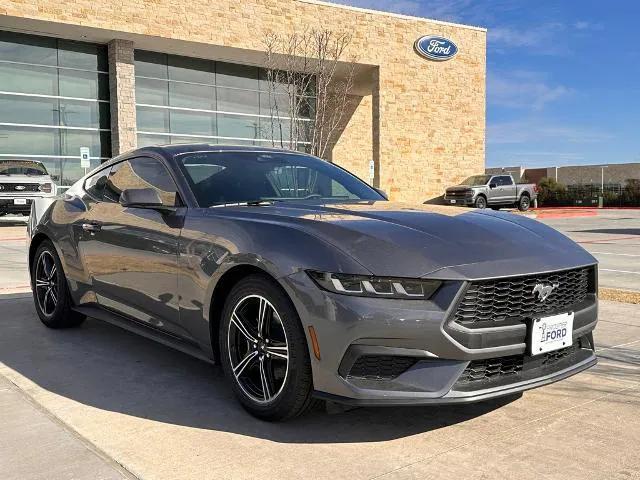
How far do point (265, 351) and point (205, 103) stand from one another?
1034 inches

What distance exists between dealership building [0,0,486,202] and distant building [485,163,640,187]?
13125 mm

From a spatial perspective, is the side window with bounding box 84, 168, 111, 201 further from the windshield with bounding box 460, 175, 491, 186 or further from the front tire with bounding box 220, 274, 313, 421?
the windshield with bounding box 460, 175, 491, 186

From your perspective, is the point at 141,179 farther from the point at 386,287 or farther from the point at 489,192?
the point at 489,192

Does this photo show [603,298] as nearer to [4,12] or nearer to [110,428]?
[110,428]

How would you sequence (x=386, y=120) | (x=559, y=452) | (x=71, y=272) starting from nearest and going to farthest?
(x=559, y=452) → (x=71, y=272) → (x=386, y=120)

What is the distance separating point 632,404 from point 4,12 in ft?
78.2

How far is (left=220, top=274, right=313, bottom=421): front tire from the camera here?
3041 millimetres

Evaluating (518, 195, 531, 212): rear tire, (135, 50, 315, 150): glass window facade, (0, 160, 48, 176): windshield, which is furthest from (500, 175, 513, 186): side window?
(0, 160, 48, 176): windshield

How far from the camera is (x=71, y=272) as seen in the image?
5.08 meters

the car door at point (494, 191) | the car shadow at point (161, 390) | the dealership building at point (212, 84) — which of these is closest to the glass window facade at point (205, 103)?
the dealership building at point (212, 84)

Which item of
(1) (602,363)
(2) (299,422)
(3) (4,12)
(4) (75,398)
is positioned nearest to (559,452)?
(2) (299,422)

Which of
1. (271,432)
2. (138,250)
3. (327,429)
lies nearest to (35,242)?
(138,250)

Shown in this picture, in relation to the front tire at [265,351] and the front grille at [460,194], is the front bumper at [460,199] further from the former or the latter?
the front tire at [265,351]

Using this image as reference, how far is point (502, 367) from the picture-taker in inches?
118
